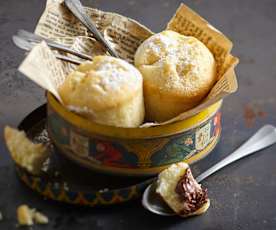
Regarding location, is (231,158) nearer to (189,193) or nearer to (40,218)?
(189,193)

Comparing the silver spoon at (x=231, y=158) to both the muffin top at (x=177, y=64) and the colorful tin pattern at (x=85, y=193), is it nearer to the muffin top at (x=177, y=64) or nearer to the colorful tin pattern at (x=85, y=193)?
the colorful tin pattern at (x=85, y=193)

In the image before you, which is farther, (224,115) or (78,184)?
(224,115)

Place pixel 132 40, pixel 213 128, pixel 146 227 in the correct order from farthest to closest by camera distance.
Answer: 1. pixel 132 40
2. pixel 213 128
3. pixel 146 227

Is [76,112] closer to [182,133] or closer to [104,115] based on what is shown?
[104,115]

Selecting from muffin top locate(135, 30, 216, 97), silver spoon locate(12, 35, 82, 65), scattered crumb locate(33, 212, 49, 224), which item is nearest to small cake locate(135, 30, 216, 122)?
muffin top locate(135, 30, 216, 97)

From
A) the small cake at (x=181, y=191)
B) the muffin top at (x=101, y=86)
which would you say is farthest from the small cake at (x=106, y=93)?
the small cake at (x=181, y=191)

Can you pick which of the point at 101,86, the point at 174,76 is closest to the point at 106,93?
the point at 101,86

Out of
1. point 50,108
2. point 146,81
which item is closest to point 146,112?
point 146,81
